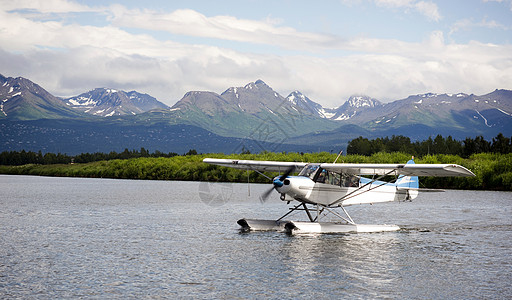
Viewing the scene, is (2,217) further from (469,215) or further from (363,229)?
(469,215)

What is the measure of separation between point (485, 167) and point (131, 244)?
140 feet

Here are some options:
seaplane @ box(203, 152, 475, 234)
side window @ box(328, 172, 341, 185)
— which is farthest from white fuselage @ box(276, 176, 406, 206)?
side window @ box(328, 172, 341, 185)

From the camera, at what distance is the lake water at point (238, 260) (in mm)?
11844

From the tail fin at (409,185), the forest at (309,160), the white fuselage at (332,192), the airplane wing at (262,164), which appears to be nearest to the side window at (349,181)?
the white fuselage at (332,192)

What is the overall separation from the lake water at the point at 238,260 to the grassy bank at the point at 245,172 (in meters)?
27.2

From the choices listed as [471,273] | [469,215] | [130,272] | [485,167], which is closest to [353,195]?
[471,273]

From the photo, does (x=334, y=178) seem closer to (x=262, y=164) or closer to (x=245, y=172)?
(x=262, y=164)

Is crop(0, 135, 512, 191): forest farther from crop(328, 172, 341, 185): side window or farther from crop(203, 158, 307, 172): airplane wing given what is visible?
crop(328, 172, 341, 185): side window

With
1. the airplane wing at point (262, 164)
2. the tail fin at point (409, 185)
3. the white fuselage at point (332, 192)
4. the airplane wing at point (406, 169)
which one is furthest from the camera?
the tail fin at point (409, 185)

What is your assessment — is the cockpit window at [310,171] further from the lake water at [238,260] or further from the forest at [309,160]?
the forest at [309,160]

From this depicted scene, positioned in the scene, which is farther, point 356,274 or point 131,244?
point 131,244

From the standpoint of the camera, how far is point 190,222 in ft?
80.8

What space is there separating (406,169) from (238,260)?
275 inches

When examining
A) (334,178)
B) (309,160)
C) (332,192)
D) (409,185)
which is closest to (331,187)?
(332,192)
